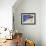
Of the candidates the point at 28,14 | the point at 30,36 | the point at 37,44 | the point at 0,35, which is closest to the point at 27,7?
the point at 28,14

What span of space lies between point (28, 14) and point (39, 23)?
674mm

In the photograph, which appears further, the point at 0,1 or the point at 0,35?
the point at 0,1

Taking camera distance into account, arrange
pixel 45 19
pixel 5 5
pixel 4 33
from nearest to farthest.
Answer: pixel 4 33 → pixel 5 5 → pixel 45 19

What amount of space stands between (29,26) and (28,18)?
0.39 m

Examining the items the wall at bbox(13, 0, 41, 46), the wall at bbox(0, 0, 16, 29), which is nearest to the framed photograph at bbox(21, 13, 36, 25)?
the wall at bbox(13, 0, 41, 46)

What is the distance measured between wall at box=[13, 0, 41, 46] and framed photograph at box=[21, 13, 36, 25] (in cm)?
14

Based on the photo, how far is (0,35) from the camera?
421 centimetres

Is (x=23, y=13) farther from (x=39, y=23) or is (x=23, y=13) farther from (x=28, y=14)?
(x=39, y=23)

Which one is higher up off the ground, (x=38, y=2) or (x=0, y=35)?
(x=38, y=2)

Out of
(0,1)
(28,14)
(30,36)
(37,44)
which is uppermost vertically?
(0,1)

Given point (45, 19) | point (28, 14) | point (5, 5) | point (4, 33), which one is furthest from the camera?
point (28, 14)

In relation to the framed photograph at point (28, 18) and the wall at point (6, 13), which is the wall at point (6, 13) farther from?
the framed photograph at point (28, 18)

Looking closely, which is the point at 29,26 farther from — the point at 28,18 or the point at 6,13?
the point at 6,13

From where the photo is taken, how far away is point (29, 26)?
5.75m
